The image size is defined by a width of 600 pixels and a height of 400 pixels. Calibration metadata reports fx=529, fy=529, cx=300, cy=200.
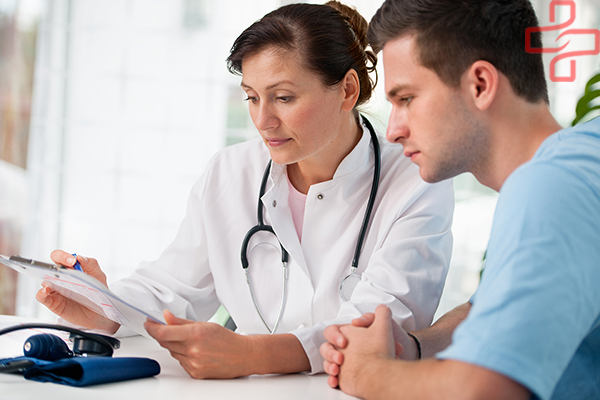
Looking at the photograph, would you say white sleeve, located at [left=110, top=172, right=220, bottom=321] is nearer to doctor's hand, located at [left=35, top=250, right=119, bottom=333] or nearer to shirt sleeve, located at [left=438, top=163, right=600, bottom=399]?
doctor's hand, located at [left=35, top=250, right=119, bottom=333]

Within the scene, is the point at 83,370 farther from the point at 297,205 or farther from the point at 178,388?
the point at 297,205

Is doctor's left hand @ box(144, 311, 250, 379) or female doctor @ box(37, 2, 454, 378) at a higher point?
female doctor @ box(37, 2, 454, 378)

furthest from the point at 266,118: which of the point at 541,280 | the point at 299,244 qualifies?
the point at 541,280

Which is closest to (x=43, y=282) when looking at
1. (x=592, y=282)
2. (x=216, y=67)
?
(x=592, y=282)

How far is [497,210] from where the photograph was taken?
806 mm

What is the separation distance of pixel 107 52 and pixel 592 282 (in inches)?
118

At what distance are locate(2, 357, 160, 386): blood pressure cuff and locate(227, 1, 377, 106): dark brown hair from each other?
91 centimetres

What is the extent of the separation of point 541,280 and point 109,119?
9.49ft

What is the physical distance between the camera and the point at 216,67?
10.0ft

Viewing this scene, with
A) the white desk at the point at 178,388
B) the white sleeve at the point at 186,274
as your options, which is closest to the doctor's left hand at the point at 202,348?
the white desk at the point at 178,388

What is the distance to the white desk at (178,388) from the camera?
832 mm

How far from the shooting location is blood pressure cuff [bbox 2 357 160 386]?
87 centimetres

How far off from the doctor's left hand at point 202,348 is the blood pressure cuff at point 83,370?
3.2 inches

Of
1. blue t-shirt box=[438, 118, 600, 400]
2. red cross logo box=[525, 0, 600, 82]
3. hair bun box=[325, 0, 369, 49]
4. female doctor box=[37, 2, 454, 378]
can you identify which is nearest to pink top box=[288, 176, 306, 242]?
female doctor box=[37, 2, 454, 378]
